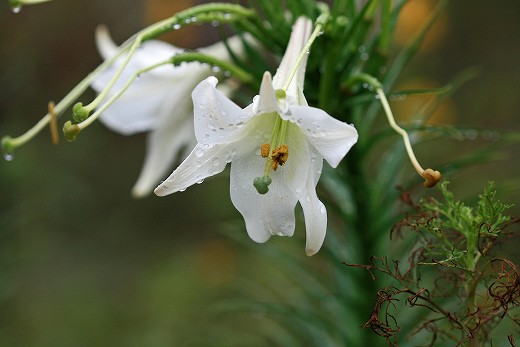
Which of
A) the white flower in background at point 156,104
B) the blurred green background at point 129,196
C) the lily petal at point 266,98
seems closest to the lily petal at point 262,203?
the lily petal at point 266,98

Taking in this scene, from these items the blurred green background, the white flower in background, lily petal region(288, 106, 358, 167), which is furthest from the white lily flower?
the blurred green background

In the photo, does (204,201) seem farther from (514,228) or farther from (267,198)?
(267,198)

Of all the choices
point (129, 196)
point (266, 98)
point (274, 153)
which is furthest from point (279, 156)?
point (129, 196)

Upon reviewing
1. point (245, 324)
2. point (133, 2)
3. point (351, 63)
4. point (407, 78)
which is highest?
point (351, 63)

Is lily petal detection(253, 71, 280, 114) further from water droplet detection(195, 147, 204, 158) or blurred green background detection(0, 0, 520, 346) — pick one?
blurred green background detection(0, 0, 520, 346)

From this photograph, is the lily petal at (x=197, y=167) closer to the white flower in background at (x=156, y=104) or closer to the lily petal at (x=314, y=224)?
the lily petal at (x=314, y=224)

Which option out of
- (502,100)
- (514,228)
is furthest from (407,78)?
(514,228)
